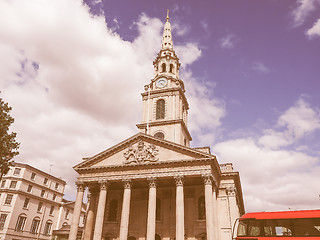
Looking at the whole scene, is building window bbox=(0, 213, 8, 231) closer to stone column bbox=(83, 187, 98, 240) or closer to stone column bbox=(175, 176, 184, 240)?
stone column bbox=(83, 187, 98, 240)

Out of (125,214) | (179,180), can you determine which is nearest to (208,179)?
(179,180)

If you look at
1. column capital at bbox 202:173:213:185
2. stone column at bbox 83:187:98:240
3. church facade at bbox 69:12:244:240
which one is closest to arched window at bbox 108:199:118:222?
church facade at bbox 69:12:244:240

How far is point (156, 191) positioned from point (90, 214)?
857 cm

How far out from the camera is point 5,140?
21.6m

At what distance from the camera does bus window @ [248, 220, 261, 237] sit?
51.8ft

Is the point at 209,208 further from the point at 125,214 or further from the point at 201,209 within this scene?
the point at 125,214

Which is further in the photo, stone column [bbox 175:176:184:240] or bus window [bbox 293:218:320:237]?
stone column [bbox 175:176:184:240]

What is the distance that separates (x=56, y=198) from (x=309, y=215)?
50.0m

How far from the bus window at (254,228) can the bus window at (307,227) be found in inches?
78.1

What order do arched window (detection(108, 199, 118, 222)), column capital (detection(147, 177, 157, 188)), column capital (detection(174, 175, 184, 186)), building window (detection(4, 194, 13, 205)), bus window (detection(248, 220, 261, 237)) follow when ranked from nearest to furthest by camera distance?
bus window (detection(248, 220, 261, 237))
column capital (detection(174, 175, 184, 186))
column capital (detection(147, 177, 157, 188))
arched window (detection(108, 199, 118, 222))
building window (detection(4, 194, 13, 205))

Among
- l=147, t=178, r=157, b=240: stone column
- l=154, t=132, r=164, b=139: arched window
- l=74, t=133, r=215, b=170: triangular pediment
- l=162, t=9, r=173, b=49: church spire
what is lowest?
l=147, t=178, r=157, b=240: stone column

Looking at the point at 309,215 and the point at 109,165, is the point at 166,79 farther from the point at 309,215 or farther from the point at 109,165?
the point at 309,215

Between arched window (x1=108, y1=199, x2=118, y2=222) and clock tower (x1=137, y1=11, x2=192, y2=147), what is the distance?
1177 centimetres

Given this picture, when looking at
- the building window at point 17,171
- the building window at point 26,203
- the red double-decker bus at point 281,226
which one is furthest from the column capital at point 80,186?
the building window at point 17,171
